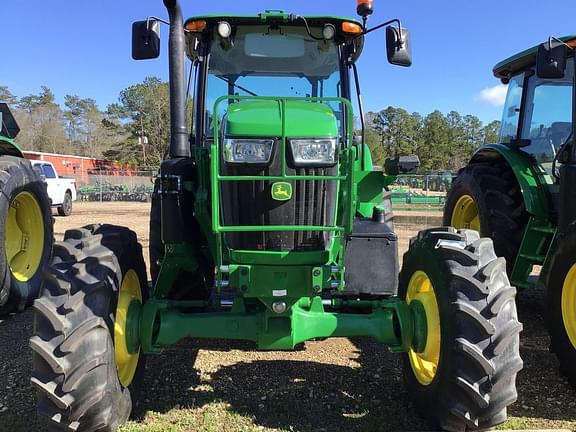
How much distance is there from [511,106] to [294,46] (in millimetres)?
3147

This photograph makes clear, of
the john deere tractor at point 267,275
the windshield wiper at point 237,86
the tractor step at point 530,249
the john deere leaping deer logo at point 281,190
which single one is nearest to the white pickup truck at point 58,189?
the windshield wiper at point 237,86

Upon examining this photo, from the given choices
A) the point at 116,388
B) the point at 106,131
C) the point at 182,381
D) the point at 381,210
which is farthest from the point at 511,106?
the point at 106,131

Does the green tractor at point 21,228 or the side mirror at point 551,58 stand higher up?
the side mirror at point 551,58

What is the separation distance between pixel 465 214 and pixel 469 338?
3.69 m

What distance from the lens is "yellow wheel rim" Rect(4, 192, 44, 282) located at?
5492 mm

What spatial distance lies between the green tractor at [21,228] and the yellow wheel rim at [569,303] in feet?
15.0

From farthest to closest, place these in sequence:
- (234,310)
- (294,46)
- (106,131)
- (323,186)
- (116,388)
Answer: (106,131) → (294,46) → (234,310) → (323,186) → (116,388)

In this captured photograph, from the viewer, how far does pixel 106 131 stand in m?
65.2

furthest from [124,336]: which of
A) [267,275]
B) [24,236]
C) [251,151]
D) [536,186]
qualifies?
[536,186]

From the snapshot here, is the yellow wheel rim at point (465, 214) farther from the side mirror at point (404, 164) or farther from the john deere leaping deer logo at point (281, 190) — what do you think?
the john deere leaping deer logo at point (281, 190)

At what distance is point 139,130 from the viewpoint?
59.4m

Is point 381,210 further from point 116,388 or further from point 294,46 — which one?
point 116,388

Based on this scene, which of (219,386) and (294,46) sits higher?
(294,46)

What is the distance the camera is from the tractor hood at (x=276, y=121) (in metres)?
2.96
